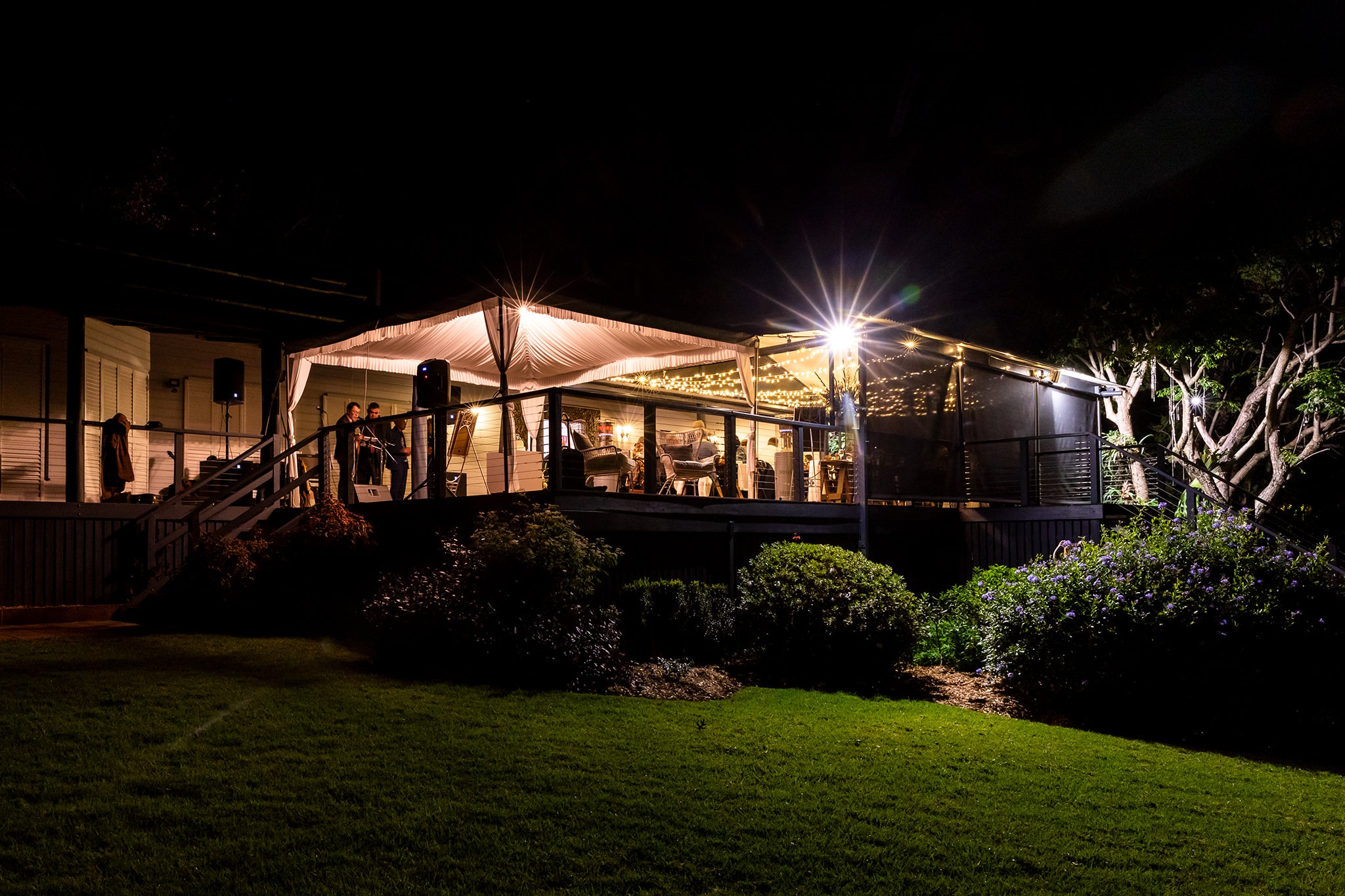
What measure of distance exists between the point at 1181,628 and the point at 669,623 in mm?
5054

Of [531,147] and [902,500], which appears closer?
[902,500]

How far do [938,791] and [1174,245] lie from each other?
19.6 m

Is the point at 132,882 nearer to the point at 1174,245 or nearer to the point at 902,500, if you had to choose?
the point at 902,500

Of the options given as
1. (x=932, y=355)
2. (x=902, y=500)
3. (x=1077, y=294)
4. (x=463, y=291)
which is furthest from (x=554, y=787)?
(x=1077, y=294)

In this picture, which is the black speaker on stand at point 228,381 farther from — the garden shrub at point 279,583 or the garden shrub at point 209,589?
the garden shrub at point 209,589

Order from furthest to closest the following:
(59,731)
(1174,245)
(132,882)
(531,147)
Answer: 1. (531,147)
2. (1174,245)
3. (59,731)
4. (132,882)

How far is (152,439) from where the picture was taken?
1616 cm

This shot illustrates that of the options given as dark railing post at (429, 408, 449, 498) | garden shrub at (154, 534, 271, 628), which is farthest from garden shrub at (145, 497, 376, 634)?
dark railing post at (429, 408, 449, 498)

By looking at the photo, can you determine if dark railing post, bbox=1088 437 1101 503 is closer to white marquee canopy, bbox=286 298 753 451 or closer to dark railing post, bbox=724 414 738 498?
white marquee canopy, bbox=286 298 753 451

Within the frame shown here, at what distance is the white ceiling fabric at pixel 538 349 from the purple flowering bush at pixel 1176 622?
5.96 meters

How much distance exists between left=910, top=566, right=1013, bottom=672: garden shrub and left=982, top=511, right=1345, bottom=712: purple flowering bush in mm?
1269

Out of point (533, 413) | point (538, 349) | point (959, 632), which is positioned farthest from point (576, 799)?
point (533, 413)

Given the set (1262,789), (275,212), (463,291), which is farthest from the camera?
(275,212)

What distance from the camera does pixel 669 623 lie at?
11.1m
